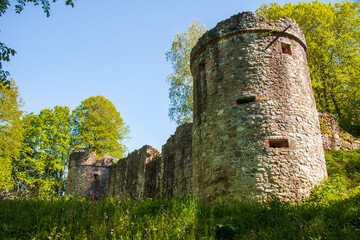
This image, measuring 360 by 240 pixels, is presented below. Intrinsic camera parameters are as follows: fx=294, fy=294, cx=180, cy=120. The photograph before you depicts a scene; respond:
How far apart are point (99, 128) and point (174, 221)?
22.0 meters

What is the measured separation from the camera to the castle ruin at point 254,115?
6785mm

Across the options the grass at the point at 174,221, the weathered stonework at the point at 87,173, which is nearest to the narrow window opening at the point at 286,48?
the grass at the point at 174,221

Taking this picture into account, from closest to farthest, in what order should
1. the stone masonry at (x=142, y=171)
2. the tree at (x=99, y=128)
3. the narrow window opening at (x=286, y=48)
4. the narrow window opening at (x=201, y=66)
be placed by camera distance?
1. the narrow window opening at (x=286, y=48)
2. the narrow window opening at (x=201, y=66)
3. the stone masonry at (x=142, y=171)
4. the tree at (x=99, y=128)

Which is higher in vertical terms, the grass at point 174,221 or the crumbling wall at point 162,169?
the crumbling wall at point 162,169

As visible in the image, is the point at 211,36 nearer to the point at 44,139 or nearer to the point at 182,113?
the point at 182,113

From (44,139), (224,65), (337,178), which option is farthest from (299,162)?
(44,139)

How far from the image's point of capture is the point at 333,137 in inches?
395

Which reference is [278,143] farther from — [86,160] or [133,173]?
[86,160]

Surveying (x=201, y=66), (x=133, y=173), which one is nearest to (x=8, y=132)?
(x=133, y=173)

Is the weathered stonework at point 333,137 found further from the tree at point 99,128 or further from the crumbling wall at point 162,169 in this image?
the tree at point 99,128

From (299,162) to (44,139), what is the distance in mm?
19895

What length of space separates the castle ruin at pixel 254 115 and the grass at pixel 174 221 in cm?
100

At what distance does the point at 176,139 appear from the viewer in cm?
1157

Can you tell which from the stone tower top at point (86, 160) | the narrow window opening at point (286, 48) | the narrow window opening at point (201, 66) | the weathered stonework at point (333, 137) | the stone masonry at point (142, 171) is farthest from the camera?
the stone tower top at point (86, 160)
